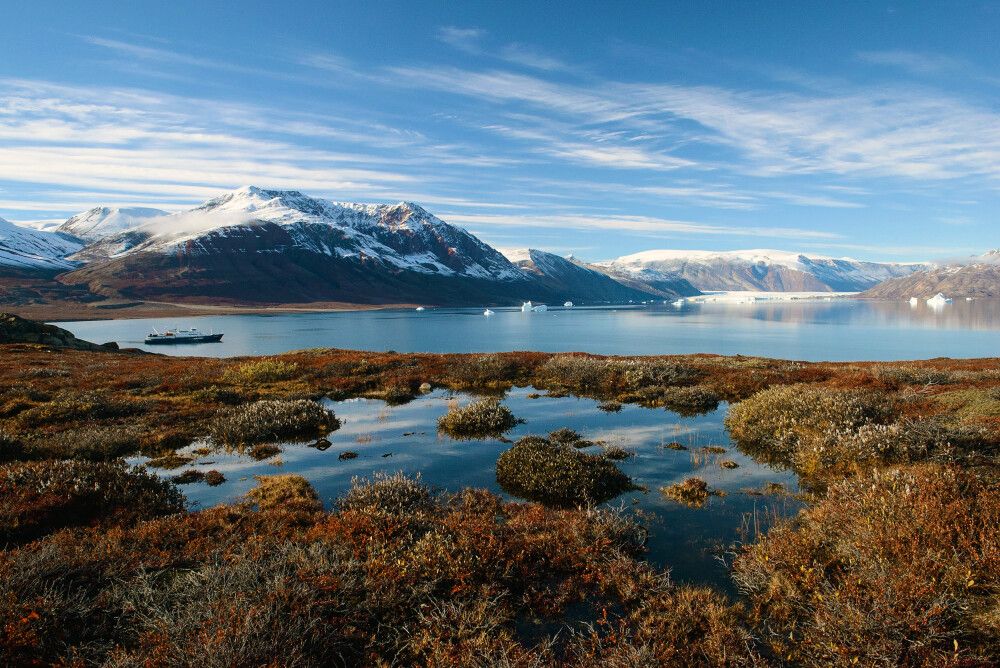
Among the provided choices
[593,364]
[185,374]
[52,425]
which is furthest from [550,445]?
[185,374]

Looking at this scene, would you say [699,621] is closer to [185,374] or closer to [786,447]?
[786,447]

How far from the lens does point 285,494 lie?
1346cm

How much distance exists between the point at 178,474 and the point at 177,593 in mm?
9212

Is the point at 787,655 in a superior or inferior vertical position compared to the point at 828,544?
inferior

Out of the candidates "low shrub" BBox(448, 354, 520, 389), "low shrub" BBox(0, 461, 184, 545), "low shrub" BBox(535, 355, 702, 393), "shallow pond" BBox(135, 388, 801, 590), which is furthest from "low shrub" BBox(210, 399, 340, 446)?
"low shrub" BBox(535, 355, 702, 393)

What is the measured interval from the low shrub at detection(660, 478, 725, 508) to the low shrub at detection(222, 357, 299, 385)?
87.7ft

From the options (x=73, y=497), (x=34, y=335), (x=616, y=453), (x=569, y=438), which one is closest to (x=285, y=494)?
(x=73, y=497)

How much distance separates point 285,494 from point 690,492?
36.4 feet

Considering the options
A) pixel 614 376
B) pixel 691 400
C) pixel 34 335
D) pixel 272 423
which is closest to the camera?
pixel 272 423

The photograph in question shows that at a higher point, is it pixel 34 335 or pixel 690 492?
pixel 34 335

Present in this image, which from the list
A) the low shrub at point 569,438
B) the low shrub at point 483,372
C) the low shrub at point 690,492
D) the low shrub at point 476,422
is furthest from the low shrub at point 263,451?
the low shrub at point 483,372

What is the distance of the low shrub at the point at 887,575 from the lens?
6457 millimetres

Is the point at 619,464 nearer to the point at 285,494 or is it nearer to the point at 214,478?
the point at 285,494

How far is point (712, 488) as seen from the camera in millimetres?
13969
